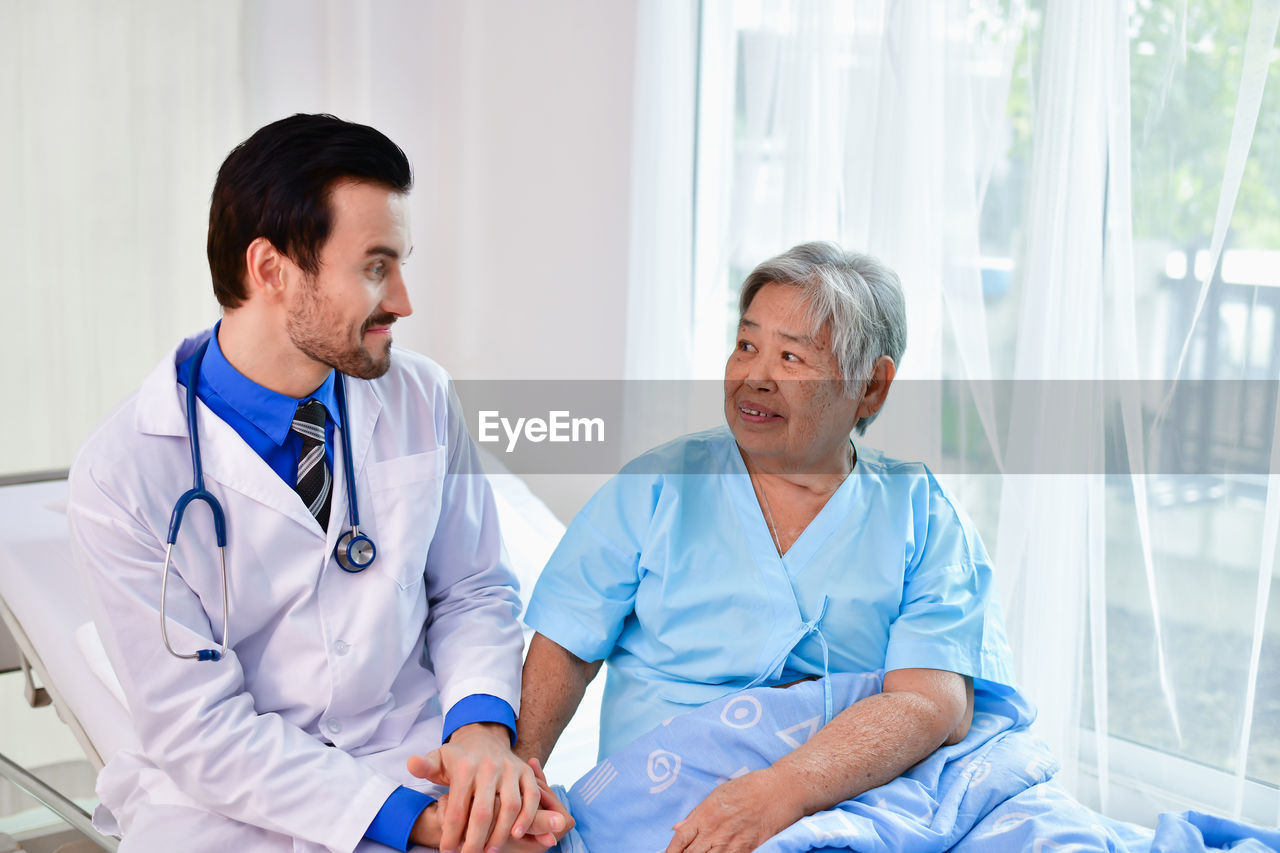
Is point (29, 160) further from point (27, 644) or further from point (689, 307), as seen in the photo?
point (689, 307)

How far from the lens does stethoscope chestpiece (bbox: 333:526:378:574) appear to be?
136 centimetres

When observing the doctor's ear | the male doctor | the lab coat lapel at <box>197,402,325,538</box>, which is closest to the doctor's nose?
the male doctor

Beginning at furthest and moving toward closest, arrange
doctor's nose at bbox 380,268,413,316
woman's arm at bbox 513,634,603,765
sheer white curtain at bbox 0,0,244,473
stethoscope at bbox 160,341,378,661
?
sheer white curtain at bbox 0,0,244,473 < woman's arm at bbox 513,634,603,765 < doctor's nose at bbox 380,268,413,316 < stethoscope at bbox 160,341,378,661

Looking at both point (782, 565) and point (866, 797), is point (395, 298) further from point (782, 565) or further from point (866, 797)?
point (866, 797)

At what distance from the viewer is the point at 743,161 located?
2.46 meters

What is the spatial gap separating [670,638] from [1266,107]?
1.24 metres

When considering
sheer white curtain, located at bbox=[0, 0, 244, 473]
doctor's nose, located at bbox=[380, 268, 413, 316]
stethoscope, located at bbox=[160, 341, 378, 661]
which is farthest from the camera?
sheer white curtain, located at bbox=[0, 0, 244, 473]

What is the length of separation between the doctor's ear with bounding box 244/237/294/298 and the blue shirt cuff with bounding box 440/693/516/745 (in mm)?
545

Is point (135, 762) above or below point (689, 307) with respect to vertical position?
below

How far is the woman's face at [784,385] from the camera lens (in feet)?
4.94

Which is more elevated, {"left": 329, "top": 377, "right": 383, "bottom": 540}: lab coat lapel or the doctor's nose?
the doctor's nose

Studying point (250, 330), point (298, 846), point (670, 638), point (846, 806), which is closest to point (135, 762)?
point (298, 846)

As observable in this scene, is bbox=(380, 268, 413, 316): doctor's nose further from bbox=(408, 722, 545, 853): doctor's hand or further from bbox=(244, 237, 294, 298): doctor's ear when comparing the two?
bbox=(408, 722, 545, 853): doctor's hand

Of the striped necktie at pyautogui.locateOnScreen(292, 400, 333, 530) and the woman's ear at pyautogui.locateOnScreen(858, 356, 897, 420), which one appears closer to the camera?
the striped necktie at pyautogui.locateOnScreen(292, 400, 333, 530)
